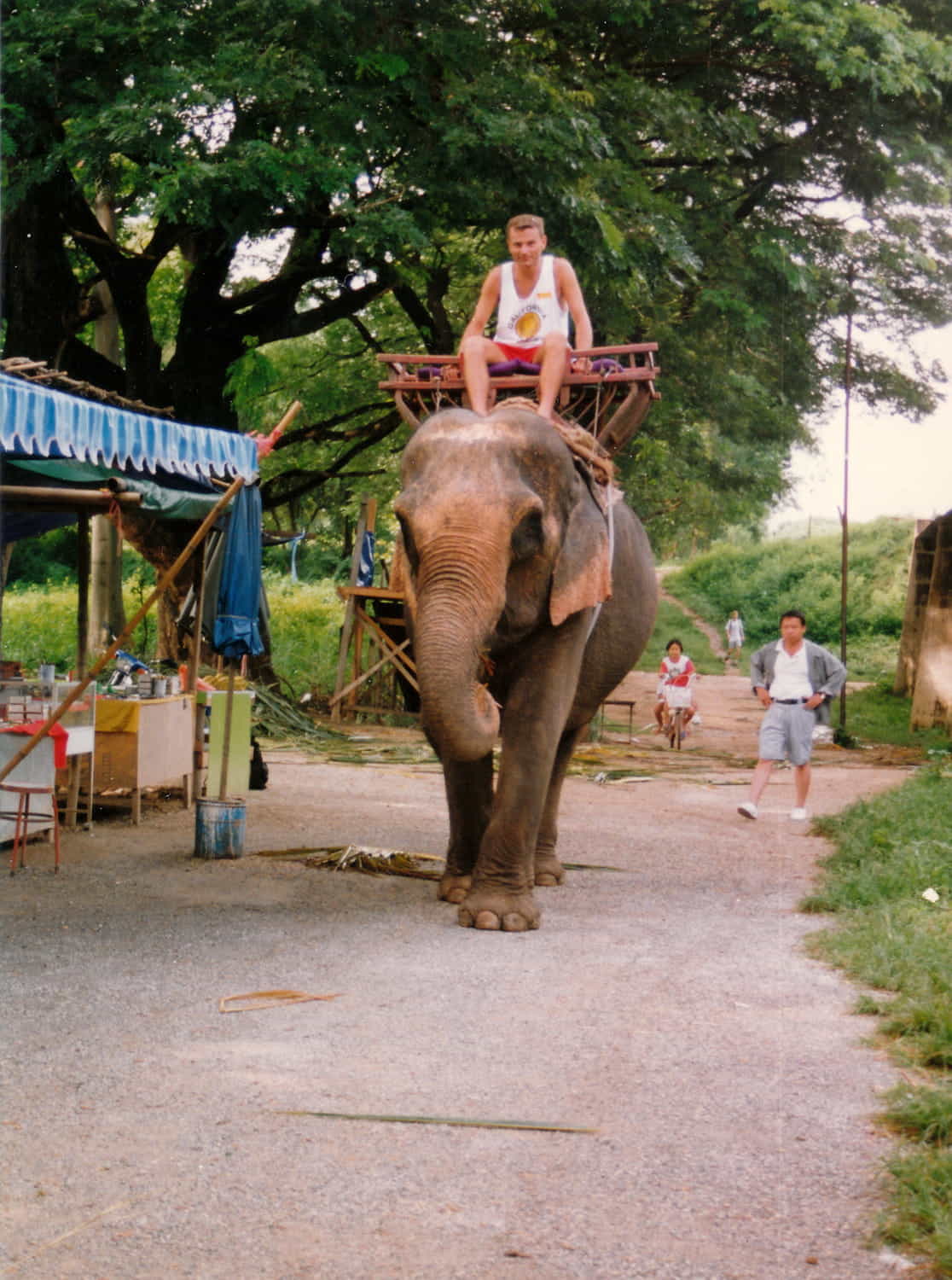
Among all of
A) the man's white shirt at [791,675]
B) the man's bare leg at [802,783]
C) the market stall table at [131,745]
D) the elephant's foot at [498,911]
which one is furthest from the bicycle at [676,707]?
the elephant's foot at [498,911]

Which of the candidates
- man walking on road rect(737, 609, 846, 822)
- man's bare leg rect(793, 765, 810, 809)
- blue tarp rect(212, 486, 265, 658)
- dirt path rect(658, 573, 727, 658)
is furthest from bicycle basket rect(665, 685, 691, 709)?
dirt path rect(658, 573, 727, 658)

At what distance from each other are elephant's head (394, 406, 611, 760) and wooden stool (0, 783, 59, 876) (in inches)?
92.1

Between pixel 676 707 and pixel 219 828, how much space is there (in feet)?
33.2

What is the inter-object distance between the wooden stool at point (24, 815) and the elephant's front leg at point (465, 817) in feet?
6.60

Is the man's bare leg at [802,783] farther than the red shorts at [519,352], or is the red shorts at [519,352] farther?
the man's bare leg at [802,783]

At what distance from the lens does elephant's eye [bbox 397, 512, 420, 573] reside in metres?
6.75

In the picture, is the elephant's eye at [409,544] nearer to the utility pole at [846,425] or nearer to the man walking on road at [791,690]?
the man walking on road at [791,690]

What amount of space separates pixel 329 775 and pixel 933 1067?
9.27 meters

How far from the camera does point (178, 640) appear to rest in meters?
17.0

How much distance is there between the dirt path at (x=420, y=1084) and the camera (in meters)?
3.44

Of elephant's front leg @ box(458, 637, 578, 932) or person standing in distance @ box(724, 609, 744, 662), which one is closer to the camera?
elephant's front leg @ box(458, 637, 578, 932)

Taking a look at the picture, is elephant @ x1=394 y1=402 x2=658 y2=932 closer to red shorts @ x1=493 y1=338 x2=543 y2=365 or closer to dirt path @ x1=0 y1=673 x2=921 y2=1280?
dirt path @ x1=0 y1=673 x2=921 y2=1280

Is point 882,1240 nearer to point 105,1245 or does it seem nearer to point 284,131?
point 105,1245

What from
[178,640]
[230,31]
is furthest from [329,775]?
[230,31]
